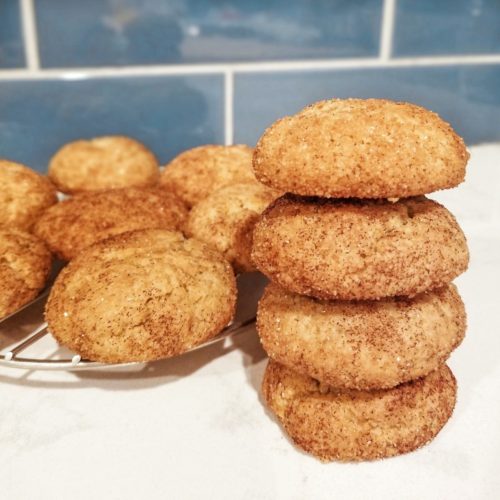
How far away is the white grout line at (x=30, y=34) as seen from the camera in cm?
195

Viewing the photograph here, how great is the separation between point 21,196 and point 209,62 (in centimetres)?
92

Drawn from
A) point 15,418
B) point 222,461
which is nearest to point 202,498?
point 222,461

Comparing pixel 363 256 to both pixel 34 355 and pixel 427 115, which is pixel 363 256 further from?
pixel 34 355

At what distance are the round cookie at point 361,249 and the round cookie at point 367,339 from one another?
0.20ft

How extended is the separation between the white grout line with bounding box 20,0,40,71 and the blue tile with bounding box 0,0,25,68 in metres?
0.02

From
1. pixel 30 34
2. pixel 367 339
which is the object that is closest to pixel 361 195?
pixel 367 339

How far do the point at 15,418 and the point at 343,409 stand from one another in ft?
1.86

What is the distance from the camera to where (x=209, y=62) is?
7.07ft

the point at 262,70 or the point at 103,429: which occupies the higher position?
the point at 262,70

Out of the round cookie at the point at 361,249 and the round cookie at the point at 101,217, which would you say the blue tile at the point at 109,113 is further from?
the round cookie at the point at 361,249

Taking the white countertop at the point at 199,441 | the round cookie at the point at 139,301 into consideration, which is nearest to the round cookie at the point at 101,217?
the round cookie at the point at 139,301

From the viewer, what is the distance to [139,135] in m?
2.23

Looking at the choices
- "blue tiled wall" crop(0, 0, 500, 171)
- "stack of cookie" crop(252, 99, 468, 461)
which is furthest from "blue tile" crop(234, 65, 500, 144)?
"stack of cookie" crop(252, 99, 468, 461)

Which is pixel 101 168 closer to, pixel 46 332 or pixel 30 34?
pixel 30 34
